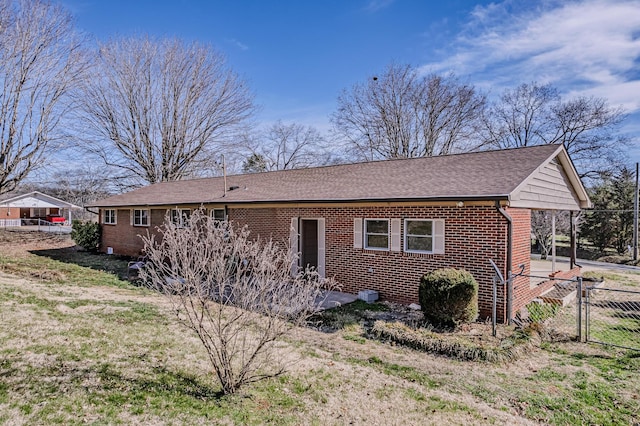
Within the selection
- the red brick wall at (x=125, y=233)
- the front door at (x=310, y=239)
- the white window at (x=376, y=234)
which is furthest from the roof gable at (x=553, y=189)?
the red brick wall at (x=125, y=233)

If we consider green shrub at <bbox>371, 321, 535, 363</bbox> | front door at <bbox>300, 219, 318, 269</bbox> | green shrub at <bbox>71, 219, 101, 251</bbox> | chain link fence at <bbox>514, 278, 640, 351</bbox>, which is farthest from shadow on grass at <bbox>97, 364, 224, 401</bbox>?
green shrub at <bbox>71, 219, 101, 251</bbox>

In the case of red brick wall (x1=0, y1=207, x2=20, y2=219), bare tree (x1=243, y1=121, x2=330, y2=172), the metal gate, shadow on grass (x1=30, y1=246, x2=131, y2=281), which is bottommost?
the metal gate

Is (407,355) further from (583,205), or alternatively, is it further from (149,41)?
(149,41)

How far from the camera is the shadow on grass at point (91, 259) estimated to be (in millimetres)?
14958

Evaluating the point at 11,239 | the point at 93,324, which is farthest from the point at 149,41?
the point at 93,324

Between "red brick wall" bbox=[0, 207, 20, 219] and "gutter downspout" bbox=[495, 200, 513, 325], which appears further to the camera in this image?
"red brick wall" bbox=[0, 207, 20, 219]

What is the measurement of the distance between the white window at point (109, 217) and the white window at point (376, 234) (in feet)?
48.0

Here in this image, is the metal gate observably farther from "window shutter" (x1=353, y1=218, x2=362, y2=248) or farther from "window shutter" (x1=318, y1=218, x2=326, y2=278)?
"window shutter" (x1=318, y1=218, x2=326, y2=278)

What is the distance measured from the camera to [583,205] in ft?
47.5

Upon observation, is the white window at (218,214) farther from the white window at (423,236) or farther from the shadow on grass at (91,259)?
the white window at (423,236)

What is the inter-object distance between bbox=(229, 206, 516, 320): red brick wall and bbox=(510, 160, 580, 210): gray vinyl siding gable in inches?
22.3

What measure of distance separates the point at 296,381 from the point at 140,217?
600 inches

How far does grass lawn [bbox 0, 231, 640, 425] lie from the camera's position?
442 cm

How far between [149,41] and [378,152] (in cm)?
1854
